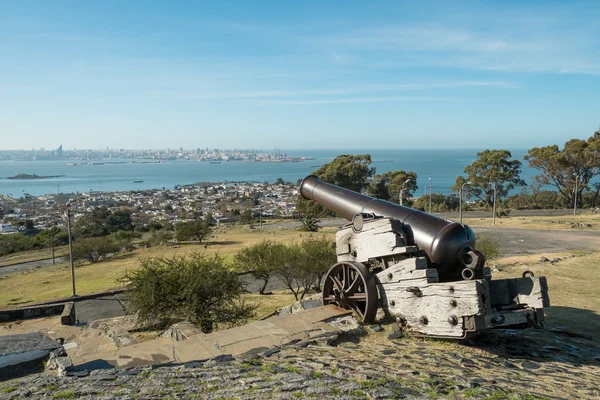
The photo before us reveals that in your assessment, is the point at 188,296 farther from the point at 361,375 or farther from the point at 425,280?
the point at 361,375

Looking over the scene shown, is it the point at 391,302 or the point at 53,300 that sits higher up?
the point at 391,302

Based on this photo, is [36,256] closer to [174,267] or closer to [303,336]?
[174,267]

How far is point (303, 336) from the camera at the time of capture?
641cm

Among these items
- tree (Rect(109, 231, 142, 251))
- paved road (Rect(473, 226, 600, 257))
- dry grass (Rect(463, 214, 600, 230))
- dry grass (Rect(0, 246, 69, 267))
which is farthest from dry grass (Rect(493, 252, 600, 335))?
dry grass (Rect(0, 246, 69, 267))

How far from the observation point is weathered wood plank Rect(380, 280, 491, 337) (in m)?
5.48

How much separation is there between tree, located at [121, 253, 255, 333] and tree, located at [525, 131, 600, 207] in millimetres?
39905

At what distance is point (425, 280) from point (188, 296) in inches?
210

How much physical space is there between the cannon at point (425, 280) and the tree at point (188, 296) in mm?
3213

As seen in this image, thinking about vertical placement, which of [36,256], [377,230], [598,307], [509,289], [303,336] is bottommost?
[36,256]

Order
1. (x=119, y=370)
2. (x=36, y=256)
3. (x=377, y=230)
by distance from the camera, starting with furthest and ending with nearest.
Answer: (x=36, y=256)
(x=377, y=230)
(x=119, y=370)

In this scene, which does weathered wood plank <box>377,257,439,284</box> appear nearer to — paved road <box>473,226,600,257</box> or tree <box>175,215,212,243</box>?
paved road <box>473,226,600,257</box>

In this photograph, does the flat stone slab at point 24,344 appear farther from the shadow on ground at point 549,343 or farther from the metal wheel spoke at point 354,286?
the shadow on ground at point 549,343

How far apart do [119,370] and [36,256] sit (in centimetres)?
3724

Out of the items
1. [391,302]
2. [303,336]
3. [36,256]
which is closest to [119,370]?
[303,336]
